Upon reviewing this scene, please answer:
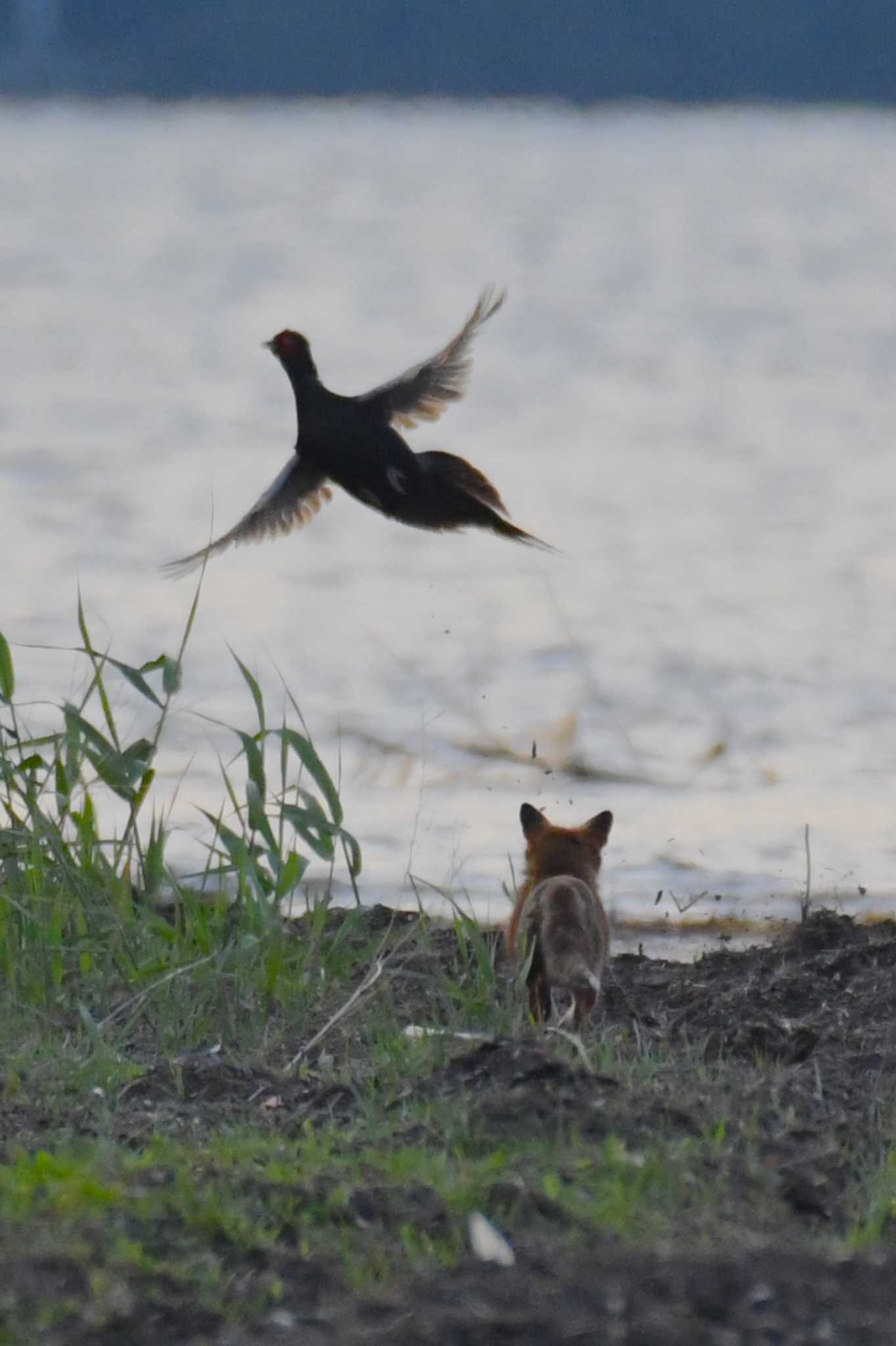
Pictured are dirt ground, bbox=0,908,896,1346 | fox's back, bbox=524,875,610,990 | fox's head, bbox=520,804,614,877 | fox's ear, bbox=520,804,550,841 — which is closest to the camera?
dirt ground, bbox=0,908,896,1346

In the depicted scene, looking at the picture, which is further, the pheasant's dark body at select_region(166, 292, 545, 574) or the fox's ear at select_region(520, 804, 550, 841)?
the fox's ear at select_region(520, 804, 550, 841)

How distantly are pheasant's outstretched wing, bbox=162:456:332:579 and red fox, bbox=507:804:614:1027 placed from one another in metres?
1.01

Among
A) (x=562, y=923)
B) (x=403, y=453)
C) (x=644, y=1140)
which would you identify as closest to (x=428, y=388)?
(x=403, y=453)

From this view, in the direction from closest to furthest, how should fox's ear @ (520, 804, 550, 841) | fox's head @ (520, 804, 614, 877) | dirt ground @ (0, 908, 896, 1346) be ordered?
dirt ground @ (0, 908, 896, 1346), fox's head @ (520, 804, 614, 877), fox's ear @ (520, 804, 550, 841)

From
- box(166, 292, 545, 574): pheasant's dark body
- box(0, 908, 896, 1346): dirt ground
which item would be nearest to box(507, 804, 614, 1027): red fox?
box(0, 908, 896, 1346): dirt ground

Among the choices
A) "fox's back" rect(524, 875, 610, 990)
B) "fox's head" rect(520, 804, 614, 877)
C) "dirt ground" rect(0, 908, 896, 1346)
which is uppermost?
"fox's head" rect(520, 804, 614, 877)

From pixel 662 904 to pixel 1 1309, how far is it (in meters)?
3.38

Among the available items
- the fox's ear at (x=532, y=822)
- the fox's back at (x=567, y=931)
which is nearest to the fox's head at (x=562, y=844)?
the fox's ear at (x=532, y=822)

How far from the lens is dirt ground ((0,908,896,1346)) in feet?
7.79

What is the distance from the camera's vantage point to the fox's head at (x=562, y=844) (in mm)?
5039

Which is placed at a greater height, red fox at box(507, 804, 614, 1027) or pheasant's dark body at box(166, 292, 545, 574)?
pheasant's dark body at box(166, 292, 545, 574)

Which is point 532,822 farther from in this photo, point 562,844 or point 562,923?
point 562,923

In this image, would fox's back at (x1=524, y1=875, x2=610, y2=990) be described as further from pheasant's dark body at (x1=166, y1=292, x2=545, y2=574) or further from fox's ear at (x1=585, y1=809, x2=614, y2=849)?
pheasant's dark body at (x1=166, y1=292, x2=545, y2=574)

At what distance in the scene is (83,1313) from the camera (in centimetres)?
239
